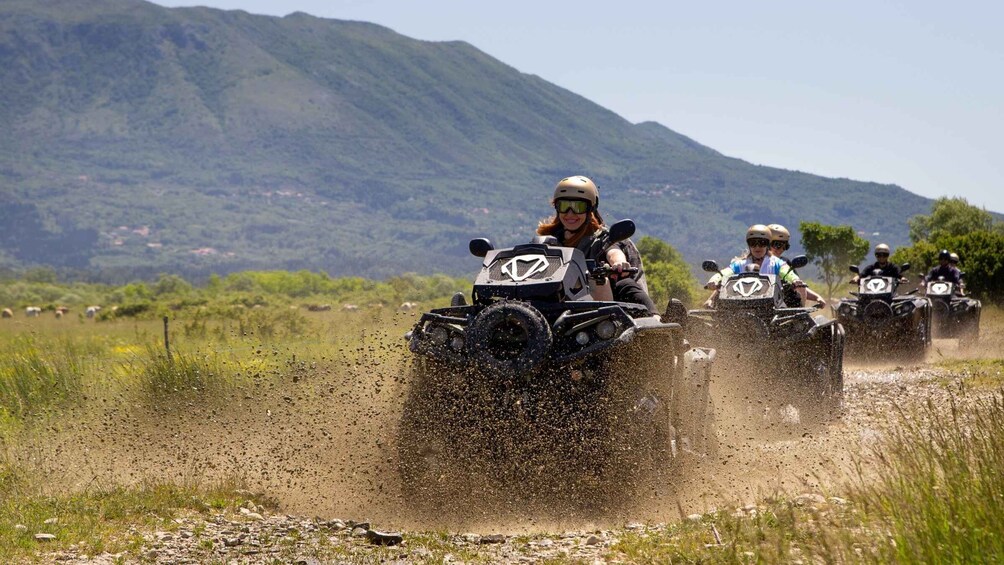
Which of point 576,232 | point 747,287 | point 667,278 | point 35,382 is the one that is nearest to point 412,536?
point 576,232

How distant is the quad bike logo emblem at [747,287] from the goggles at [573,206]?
358cm

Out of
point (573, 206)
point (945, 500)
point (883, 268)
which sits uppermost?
point (573, 206)

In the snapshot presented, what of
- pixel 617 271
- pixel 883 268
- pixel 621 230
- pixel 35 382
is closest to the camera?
pixel 617 271

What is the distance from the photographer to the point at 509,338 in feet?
33.0

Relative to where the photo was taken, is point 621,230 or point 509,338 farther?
point 621,230

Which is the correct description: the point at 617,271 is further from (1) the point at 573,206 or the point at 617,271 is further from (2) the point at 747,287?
(2) the point at 747,287

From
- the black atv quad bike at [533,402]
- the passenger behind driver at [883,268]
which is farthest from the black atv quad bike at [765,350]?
the passenger behind driver at [883,268]

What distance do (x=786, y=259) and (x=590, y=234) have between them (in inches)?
201

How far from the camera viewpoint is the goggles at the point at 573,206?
39.7ft

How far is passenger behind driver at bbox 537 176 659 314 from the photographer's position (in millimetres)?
11883

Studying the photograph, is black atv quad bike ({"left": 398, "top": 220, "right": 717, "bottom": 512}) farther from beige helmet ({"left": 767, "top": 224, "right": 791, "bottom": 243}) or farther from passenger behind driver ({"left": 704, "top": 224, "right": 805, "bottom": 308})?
beige helmet ({"left": 767, "top": 224, "right": 791, "bottom": 243})

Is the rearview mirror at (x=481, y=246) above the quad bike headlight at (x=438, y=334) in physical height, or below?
above

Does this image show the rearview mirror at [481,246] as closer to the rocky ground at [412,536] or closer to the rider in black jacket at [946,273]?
the rocky ground at [412,536]

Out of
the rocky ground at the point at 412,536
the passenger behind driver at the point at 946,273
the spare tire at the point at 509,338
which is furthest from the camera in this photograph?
the passenger behind driver at the point at 946,273
